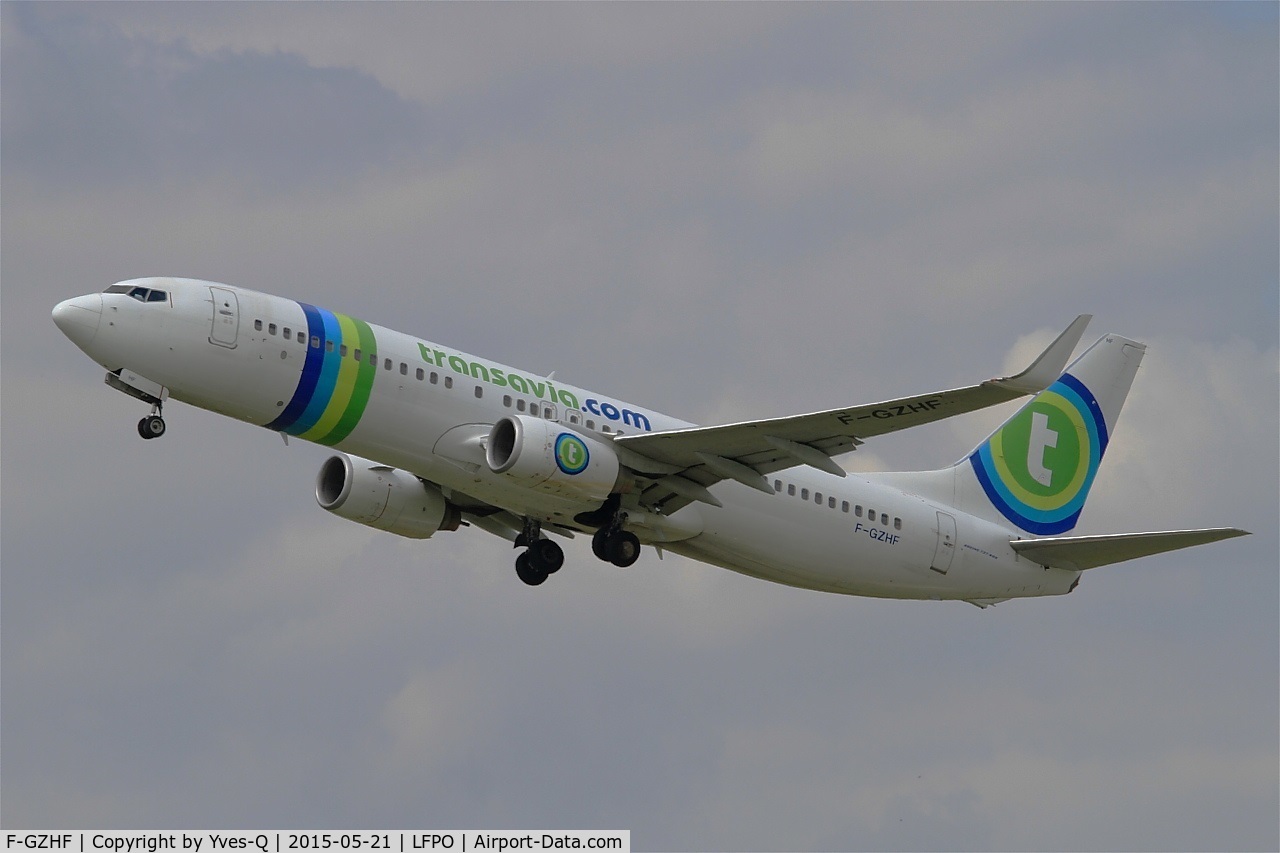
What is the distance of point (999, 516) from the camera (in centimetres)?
4922

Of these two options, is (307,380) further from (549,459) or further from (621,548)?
(621,548)

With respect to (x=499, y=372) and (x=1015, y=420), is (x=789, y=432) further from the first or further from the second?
(x=1015, y=420)

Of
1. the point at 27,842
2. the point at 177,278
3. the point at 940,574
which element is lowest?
the point at 27,842

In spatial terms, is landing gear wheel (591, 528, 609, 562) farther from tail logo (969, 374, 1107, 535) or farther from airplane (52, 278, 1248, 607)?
tail logo (969, 374, 1107, 535)

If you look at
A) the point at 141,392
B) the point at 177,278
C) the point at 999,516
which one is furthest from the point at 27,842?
the point at 999,516

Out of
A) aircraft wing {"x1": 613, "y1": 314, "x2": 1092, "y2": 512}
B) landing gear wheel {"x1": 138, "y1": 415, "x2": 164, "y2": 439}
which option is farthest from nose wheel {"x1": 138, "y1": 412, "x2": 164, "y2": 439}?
aircraft wing {"x1": 613, "y1": 314, "x2": 1092, "y2": 512}

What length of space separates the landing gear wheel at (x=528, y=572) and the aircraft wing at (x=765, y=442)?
473 centimetres

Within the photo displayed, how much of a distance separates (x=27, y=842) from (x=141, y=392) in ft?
30.3

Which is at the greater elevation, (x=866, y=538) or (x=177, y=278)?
(x=177, y=278)

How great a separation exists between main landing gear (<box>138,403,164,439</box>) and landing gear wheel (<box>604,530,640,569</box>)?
10114mm

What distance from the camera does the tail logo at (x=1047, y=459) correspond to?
164 feet

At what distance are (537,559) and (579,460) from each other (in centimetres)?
654

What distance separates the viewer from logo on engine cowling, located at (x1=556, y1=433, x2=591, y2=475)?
131 ft

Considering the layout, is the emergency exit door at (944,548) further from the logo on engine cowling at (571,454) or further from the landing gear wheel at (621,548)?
the logo on engine cowling at (571,454)
